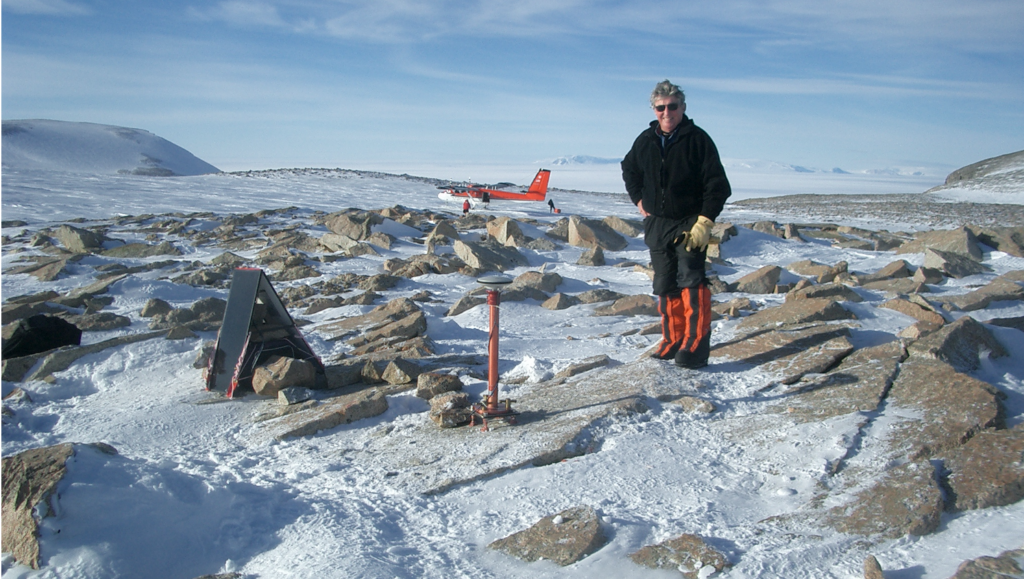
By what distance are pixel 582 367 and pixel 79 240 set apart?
11.9 m

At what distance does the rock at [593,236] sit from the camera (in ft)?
44.8

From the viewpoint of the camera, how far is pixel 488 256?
1160 cm

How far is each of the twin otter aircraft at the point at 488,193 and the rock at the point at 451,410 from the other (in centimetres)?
2248

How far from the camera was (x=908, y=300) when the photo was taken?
19.5 ft

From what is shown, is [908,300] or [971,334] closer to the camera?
[971,334]

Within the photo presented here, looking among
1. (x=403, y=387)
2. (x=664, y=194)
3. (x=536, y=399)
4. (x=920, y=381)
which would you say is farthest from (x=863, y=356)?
(x=403, y=387)

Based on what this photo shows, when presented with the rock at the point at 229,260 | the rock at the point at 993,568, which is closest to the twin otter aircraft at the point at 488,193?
the rock at the point at 229,260

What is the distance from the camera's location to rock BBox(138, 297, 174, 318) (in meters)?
8.28

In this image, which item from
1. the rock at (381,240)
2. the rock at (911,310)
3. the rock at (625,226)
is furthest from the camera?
the rock at (625,226)

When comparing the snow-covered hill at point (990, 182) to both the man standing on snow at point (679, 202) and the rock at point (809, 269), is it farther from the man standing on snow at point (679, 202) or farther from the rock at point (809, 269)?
the man standing on snow at point (679, 202)

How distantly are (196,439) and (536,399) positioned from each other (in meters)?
2.40

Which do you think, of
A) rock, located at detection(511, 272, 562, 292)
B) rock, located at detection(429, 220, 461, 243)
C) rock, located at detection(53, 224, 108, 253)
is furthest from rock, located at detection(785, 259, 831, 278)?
rock, located at detection(53, 224, 108, 253)

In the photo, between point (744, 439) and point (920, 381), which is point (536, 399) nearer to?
point (744, 439)

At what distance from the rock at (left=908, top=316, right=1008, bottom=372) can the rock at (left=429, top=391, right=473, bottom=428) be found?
288cm
